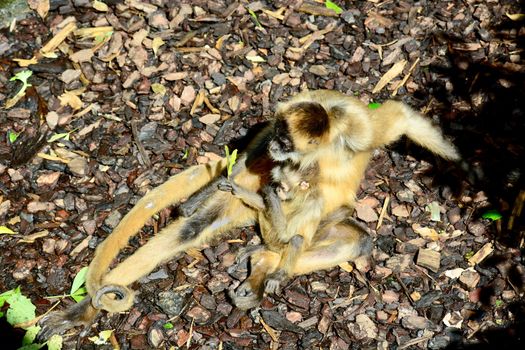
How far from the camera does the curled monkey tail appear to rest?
246 inches

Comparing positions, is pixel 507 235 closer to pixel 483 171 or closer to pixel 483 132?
pixel 483 171

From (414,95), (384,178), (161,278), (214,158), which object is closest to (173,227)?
(161,278)

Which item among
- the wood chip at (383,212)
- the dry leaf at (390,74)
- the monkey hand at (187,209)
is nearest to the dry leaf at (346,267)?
the wood chip at (383,212)

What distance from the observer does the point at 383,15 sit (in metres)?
7.70

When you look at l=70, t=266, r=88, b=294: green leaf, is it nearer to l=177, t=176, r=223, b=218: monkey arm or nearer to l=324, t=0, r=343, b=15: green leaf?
l=177, t=176, r=223, b=218: monkey arm

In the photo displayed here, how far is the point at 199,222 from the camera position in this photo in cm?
617

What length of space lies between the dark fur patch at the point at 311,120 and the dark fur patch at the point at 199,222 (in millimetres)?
1165

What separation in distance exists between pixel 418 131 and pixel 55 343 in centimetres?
348

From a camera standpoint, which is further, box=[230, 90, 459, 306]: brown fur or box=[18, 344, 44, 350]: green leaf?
box=[18, 344, 44, 350]: green leaf

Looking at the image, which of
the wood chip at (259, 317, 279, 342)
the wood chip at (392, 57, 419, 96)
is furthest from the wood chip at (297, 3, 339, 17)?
the wood chip at (259, 317, 279, 342)

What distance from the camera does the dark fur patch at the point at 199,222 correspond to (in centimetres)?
611

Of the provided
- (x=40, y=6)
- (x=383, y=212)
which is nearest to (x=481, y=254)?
(x=383, y=212)

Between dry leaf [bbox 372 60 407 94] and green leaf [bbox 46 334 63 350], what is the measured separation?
369 cm

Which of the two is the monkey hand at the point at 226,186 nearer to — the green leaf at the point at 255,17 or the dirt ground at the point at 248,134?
Answer: the dirt ground at the point at 248,134
